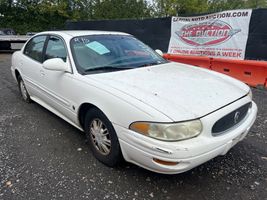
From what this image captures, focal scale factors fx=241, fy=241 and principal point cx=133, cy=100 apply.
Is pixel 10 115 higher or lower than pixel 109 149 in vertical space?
lower

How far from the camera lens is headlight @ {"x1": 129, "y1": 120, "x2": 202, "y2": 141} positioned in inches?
80.8

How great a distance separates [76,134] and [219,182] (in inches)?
81.7

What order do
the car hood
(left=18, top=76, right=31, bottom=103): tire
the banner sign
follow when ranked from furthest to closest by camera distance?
the banner sign < (left=18, top=76, right=31, bottom=103): tire < the car hood

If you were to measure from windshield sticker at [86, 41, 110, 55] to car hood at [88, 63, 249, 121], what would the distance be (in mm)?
531

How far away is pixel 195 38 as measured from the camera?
7195mm

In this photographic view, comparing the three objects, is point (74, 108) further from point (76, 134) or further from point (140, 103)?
point (140, 103)

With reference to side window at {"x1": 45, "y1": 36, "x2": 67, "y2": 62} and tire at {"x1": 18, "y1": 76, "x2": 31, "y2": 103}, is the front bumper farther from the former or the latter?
tire at {"x1": 18, "y1": 76, "x2": 31, "y2": 103}

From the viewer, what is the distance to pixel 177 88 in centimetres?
252

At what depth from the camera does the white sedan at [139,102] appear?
2.09 metres

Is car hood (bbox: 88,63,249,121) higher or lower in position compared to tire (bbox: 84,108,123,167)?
higher

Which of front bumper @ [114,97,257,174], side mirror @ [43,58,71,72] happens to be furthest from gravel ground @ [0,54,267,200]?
side mirror @ [43,58,71,72]

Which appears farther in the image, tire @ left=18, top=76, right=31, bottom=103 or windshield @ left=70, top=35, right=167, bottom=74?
tire @ left=18, top=76, right=31, bottom=103

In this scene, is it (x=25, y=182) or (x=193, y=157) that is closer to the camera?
(x=193, y=157)

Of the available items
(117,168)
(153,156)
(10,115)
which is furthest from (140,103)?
(10,115)
